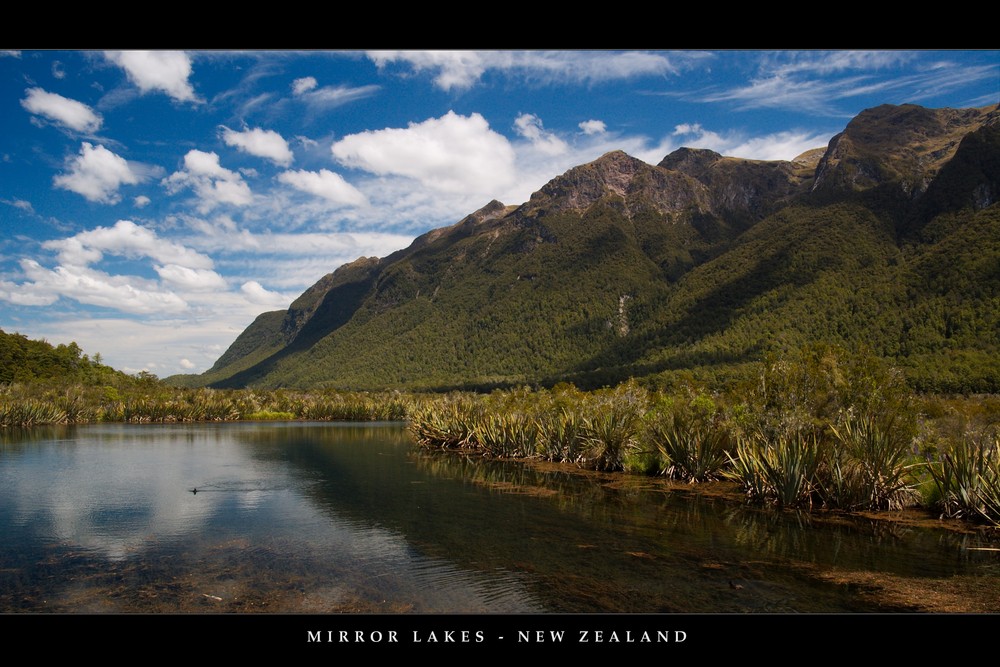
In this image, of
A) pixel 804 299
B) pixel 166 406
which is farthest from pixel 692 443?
pixel 804 299

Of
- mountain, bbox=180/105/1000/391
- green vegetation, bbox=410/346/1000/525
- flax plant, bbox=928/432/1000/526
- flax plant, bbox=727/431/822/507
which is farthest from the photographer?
mountain, bbox=180/105/1000/391

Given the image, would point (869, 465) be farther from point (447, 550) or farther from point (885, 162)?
point (885, 162)

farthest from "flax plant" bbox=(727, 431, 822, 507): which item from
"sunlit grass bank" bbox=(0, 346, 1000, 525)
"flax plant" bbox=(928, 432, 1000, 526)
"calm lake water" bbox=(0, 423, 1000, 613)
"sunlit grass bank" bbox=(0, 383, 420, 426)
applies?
"sunlit grass bank" bbox=(0, 383, 420, 426)

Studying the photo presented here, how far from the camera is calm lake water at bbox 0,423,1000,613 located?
960 cm

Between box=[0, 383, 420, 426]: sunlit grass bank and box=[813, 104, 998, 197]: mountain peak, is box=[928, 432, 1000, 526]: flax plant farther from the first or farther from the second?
box=[813, 104, 998, 197]: mountain peak

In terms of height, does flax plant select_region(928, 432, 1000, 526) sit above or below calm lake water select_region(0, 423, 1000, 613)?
above

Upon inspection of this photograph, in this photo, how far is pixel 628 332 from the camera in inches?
6560

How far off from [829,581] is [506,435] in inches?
833

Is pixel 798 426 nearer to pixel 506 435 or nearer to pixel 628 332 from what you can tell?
pixel 506 435

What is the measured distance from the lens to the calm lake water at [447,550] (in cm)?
960

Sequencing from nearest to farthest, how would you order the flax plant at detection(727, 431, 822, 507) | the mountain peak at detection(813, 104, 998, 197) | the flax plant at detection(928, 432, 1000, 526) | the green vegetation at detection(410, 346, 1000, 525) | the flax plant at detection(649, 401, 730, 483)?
1. the flax plant at detection(928, 432, 1000, 526)
2. the green vegetation at detection(410, 346, 1000, 525)
3. the flax plant at detection(727, 431, 822, 507)
4. the flax plant at detection(649, 401, 730, 483)
5. the mountain peak at detection(813, 104, 998, 197)

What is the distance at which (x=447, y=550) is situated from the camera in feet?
42.6

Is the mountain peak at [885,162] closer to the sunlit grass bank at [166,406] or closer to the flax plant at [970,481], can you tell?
the sunlit grass bank at [166,406]

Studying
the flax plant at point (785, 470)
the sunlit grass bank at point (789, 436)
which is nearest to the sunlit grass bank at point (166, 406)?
the sunlit grass bank at point (789, 436)
